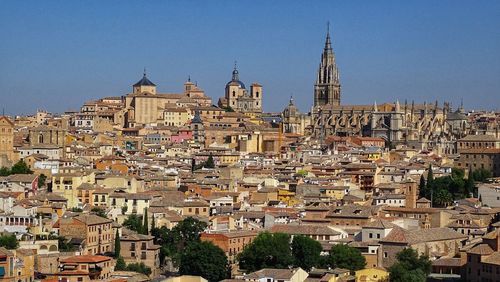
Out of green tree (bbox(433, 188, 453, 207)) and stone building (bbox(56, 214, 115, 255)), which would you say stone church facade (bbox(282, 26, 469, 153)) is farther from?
stone building (bbox(56, 214, 115, 255))

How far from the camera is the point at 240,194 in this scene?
4741cm

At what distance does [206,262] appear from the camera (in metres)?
33.6

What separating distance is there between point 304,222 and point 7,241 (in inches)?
420

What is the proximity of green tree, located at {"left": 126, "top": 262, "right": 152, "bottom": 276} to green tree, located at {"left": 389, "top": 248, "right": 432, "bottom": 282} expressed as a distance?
293 inches

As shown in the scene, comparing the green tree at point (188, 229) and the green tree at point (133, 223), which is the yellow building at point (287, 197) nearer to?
the green tree at point (133, 223)

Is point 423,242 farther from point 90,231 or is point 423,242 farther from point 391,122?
point 391,122

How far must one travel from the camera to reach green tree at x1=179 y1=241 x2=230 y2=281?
110 feet

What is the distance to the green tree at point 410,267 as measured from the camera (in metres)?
30.7

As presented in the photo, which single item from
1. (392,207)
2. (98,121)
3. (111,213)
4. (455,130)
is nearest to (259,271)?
(111,213)

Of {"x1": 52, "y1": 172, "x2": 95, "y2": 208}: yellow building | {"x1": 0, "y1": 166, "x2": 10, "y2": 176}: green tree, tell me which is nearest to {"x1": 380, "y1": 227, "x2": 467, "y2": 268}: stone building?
{"x1": 52, "y1": 172, "x2": 95, "y2": 208}: yellow building

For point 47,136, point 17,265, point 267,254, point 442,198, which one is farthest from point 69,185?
point 442,198

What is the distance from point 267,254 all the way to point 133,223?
6861 mm

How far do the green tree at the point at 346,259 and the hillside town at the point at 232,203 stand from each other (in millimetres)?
40

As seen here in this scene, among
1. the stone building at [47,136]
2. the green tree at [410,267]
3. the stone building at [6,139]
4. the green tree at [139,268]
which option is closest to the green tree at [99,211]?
the green tree at [139,268]
